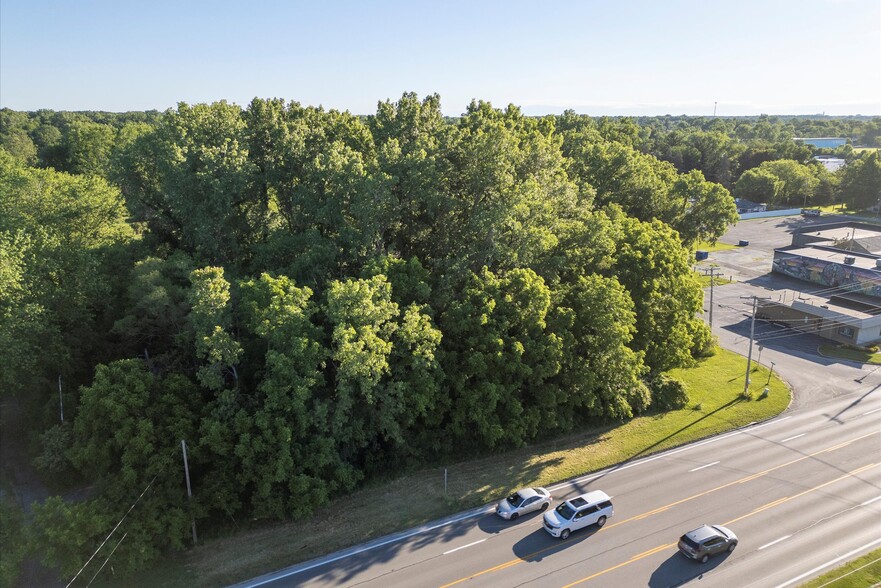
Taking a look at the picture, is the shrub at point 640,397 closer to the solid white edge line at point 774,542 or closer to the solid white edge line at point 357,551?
the solid white edge line at point 774,542

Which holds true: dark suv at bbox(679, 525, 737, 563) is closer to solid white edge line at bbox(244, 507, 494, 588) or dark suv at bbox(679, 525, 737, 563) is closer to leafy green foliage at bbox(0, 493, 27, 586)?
solid white edge line at bbox(244, 507, 494, 588)

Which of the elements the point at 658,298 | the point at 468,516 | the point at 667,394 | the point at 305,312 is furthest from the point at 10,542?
the point at 667,394

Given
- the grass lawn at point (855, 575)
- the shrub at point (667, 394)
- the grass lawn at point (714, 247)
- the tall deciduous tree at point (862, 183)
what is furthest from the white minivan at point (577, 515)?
the tall deciduous tree at point (862, 183)

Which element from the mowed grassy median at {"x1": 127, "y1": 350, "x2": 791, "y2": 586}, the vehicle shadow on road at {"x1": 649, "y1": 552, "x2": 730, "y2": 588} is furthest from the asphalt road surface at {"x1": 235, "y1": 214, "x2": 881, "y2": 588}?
the mowed grassy median at {"x1": 127, "y1": 350, "x2": 791, "y2": 586}

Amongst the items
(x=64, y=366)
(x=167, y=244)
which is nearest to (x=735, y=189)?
(x=167, y=244)

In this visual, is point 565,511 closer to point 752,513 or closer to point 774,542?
point 774,542
